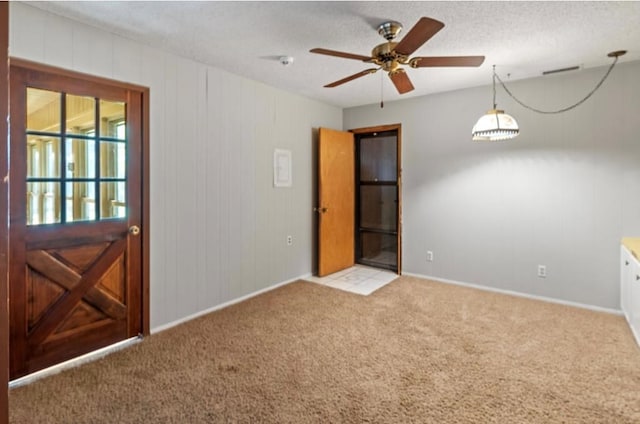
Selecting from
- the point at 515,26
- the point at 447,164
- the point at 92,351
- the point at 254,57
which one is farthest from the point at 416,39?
the point at 92,351

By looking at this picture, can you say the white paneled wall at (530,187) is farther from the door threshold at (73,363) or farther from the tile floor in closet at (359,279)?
the door threshold at (73,363)

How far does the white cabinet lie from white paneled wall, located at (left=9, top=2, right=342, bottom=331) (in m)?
3.36

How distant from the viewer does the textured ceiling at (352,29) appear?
2219 mm

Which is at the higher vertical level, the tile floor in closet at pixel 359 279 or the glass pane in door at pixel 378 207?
the glass pane in door at pixel 378 207

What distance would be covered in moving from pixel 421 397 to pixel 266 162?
2.87m

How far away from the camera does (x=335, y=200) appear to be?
486cm

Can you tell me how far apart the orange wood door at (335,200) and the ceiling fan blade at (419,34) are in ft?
8.16

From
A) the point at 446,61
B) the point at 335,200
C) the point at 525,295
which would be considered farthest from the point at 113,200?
the point at 525,295

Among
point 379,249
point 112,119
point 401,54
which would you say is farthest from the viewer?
point 379,249

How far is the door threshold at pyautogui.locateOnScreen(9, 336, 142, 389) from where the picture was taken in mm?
2219

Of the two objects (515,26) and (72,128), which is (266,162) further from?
(515,26)

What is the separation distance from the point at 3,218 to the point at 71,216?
86.6 inches

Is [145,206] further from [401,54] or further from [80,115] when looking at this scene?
[401,54]

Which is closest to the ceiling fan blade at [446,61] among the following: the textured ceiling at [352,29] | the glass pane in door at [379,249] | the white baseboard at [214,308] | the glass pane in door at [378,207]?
the textured ceiling at [352,29]
